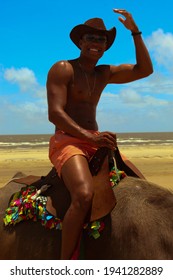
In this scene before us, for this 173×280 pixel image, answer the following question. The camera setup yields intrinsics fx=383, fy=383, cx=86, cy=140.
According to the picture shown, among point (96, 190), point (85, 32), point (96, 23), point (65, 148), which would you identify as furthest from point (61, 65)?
point (96, 190)

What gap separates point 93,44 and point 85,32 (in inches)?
6.2

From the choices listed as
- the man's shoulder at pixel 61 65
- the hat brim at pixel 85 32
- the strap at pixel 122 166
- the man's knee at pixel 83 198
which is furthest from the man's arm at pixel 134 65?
the man's knee at pixel 83 198

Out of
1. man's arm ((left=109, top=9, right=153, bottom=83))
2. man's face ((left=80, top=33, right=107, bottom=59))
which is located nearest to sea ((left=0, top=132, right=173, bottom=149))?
man's arm ((left=109, top=9, right=153, bottom=83))

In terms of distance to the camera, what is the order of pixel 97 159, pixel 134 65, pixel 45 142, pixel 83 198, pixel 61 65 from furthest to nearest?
1. pixel 45 142
2. pixel 134 65
3. pixel 61 65
4. pixel 97 159
5. pixel 83 198

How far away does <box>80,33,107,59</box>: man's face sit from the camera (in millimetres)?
3820

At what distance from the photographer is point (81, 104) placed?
3.78 m

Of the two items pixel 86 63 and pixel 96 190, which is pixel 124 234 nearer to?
pixel 96 190

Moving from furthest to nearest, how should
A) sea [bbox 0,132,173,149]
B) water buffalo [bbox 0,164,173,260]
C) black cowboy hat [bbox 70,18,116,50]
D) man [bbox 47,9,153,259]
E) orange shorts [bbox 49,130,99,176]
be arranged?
sea [bbox 0,132,173,149] → black cowboy hat [bbox 70,18,116,50] → orange shorts [bbox 49,130,99,176] → man [bbox 47,9,153,259] → water buffalo [bbox 0,164,173,260]

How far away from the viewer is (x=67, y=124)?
3457 mm

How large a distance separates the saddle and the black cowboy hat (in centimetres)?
121

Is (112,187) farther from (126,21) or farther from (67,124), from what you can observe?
(126,21)

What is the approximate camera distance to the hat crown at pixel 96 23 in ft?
12.5

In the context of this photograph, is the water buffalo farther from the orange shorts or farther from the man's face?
the man's face
